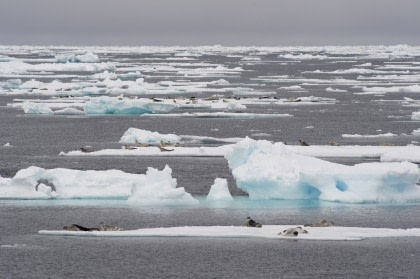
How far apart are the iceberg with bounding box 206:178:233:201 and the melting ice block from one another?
0.47 metres

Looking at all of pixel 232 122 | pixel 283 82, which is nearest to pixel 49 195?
pixel 232 122

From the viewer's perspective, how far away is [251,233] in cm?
1576

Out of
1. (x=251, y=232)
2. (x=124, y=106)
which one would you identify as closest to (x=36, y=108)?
(x=124, y=106)

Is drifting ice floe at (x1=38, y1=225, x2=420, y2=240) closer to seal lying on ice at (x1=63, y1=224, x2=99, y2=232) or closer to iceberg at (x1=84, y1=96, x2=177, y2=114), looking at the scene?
seal lying on ice at (x1=63, y1=224, x2=99, y2=232)

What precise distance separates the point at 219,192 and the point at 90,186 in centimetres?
279

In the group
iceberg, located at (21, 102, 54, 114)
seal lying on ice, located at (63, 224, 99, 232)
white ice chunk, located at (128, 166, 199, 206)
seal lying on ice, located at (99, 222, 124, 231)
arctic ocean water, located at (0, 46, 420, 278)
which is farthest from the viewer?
iceberg, located at (21, 102, 54, 114)

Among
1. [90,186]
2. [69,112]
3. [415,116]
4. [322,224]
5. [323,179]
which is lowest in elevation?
[69,112]

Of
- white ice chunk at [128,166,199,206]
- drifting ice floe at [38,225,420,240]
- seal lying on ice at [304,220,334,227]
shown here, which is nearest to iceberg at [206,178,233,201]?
white ice chunk at [128,166,199,206]

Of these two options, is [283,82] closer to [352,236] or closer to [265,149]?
[265,149]

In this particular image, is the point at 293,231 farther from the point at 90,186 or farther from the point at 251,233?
the point at 90,186

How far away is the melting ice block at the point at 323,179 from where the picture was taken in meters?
18.6

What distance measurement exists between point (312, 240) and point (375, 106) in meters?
26.5

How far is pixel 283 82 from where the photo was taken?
59.0 meters

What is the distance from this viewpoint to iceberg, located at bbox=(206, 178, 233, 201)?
18.9 m
